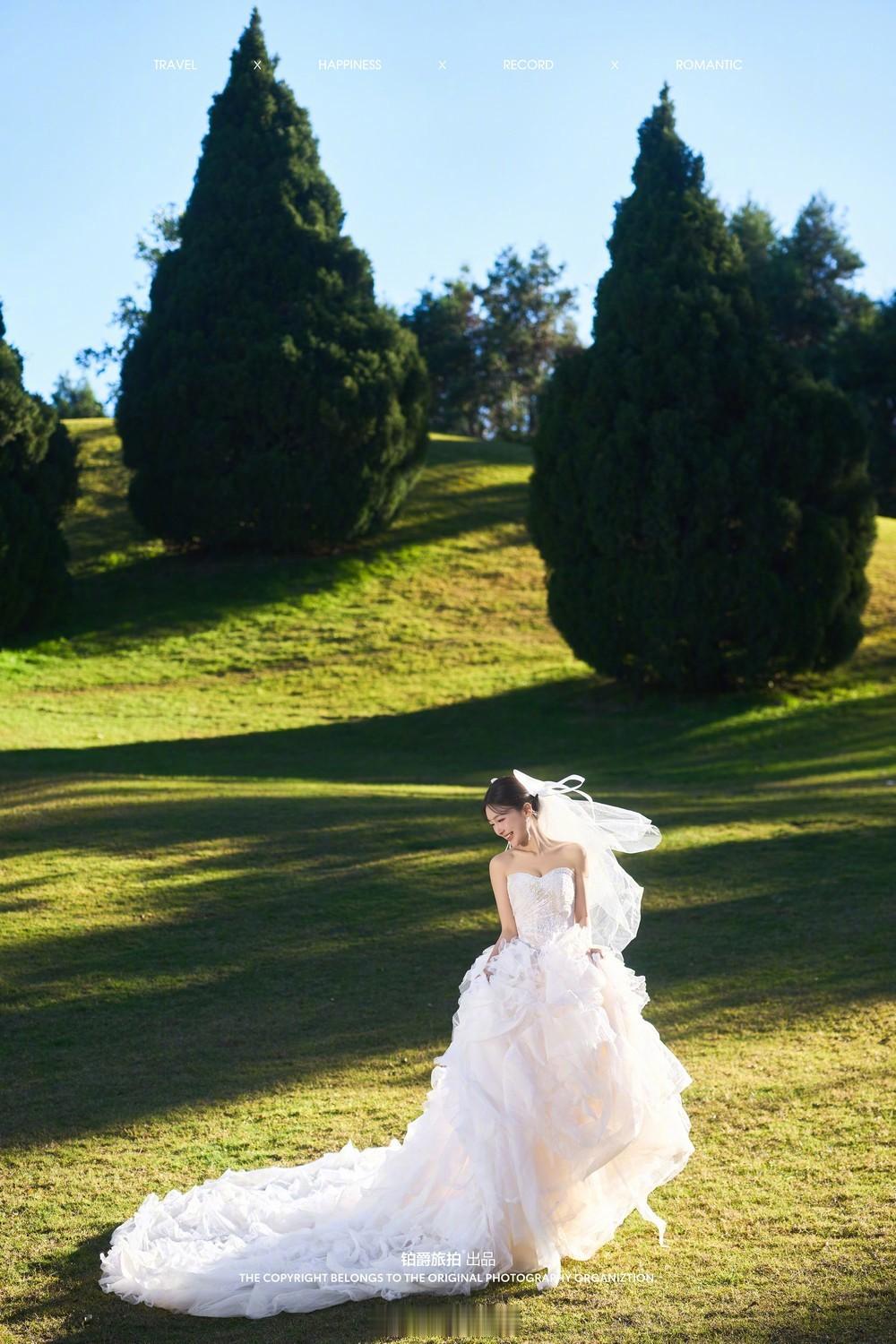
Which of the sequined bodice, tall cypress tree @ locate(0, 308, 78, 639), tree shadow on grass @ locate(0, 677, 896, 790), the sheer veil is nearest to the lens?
the sequined bodice

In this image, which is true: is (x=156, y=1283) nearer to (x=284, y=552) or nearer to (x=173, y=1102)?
(x=173, y=1102)

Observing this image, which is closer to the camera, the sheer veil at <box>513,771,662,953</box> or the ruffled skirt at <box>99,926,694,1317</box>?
the ruffled skirt at <box>99,926,694,1317</box>

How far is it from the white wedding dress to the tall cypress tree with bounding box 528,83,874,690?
17807 mm

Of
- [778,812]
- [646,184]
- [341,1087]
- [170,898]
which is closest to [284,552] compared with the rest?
[646,184]

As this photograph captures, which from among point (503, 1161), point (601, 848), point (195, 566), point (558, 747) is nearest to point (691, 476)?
point (558, 747)

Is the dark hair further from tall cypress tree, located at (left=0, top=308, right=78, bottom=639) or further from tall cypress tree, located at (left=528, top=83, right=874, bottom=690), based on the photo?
tall cypress tree, located at (left=0, top=308, right=78, bottom=639)

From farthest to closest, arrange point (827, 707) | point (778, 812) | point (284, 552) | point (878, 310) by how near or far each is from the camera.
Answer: point (878, 310), point (284, 552), point (827, 707), point (778, 812)

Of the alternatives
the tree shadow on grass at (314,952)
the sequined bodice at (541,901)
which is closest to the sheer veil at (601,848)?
the sequined bodice at (541,901)

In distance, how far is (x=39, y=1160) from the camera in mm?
6492

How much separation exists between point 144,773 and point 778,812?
27.6ft

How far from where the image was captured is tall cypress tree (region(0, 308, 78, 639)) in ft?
85.7

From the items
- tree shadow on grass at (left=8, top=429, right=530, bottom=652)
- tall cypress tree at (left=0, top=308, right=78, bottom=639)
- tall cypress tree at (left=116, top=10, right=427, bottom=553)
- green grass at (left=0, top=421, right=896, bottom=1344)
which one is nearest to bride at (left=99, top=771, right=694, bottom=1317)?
green grass at (left=0, top=421, right=896, bottom=1344)

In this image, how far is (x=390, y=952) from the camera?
9.93 meters

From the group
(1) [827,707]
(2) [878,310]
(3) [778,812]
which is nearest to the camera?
(3) [778,812]
